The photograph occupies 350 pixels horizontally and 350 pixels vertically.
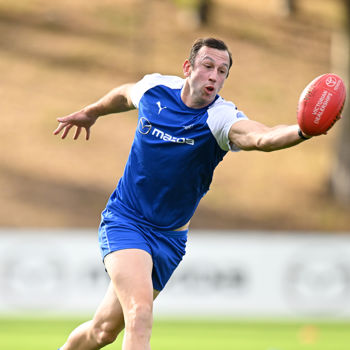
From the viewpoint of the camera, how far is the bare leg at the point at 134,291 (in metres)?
4.83

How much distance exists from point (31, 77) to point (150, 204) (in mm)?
16992

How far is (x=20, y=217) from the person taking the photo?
18000mm

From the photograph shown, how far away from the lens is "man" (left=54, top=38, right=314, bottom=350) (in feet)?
16.6

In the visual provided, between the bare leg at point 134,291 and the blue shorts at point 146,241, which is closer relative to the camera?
the bare leg at point 134,291

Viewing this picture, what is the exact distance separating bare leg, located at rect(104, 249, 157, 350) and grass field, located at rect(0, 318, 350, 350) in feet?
13.0

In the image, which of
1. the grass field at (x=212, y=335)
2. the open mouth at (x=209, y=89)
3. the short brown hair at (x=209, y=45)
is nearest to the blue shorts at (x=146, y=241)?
the open mouth at (x=209, y=89)

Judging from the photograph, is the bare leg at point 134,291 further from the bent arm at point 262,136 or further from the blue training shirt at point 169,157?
the bent arm at point 262,136

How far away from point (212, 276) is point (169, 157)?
6024mm

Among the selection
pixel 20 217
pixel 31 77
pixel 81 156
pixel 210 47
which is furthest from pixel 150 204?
pixel 31 77

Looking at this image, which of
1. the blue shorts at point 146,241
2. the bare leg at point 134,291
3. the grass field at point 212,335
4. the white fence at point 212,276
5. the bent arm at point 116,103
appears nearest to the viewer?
the bare leg at point 134,291

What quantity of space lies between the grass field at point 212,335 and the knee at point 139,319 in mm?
4117

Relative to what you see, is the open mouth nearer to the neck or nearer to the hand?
the neck

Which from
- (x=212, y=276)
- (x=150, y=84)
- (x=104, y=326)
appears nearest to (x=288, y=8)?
(x=212, y=276)

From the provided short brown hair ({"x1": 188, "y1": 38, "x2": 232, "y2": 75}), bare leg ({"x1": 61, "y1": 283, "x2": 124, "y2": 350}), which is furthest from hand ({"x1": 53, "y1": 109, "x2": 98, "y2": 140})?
bare leg ({"x1": 61, "y1": 283, "x2": 124, "y2": 350})
